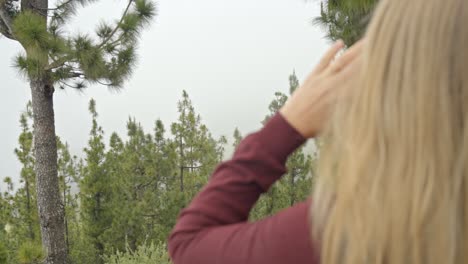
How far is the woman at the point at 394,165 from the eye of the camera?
1.95 feet

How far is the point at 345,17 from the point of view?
16.4 ft

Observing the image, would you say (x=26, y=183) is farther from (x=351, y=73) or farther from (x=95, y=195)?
(x=351, y=73)

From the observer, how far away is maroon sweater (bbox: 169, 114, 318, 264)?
63 cm

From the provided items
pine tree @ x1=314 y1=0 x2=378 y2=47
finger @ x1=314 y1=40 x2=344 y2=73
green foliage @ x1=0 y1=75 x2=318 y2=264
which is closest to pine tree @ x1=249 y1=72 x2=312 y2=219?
green foliage @ x1=0 y1=75 x2=318 y2=264

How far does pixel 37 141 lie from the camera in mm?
7434

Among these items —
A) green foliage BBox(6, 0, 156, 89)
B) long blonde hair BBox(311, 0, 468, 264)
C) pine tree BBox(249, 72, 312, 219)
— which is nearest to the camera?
long blonde hair BBox(311, 0, 468, 264)

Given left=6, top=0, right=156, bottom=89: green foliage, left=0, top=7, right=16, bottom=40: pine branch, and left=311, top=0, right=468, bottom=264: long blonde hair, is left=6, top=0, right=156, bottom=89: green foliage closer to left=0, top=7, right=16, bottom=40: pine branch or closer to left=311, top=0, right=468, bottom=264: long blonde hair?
left=0, top=7, right=16, bottom=40: pine branch

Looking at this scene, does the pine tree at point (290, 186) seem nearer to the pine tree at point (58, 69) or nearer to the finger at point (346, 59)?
the pine tree at point (58, 69)

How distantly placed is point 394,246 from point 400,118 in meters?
0.16

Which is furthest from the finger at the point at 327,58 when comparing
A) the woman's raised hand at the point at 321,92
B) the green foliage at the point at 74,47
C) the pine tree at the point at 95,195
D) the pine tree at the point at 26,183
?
the pine tree at the point at 26,183

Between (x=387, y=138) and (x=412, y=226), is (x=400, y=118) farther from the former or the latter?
A: (x=412, y=226)

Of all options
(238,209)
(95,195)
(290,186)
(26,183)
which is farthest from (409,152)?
(26,183)

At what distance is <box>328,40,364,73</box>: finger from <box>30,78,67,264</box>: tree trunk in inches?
286

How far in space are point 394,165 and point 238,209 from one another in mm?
226
